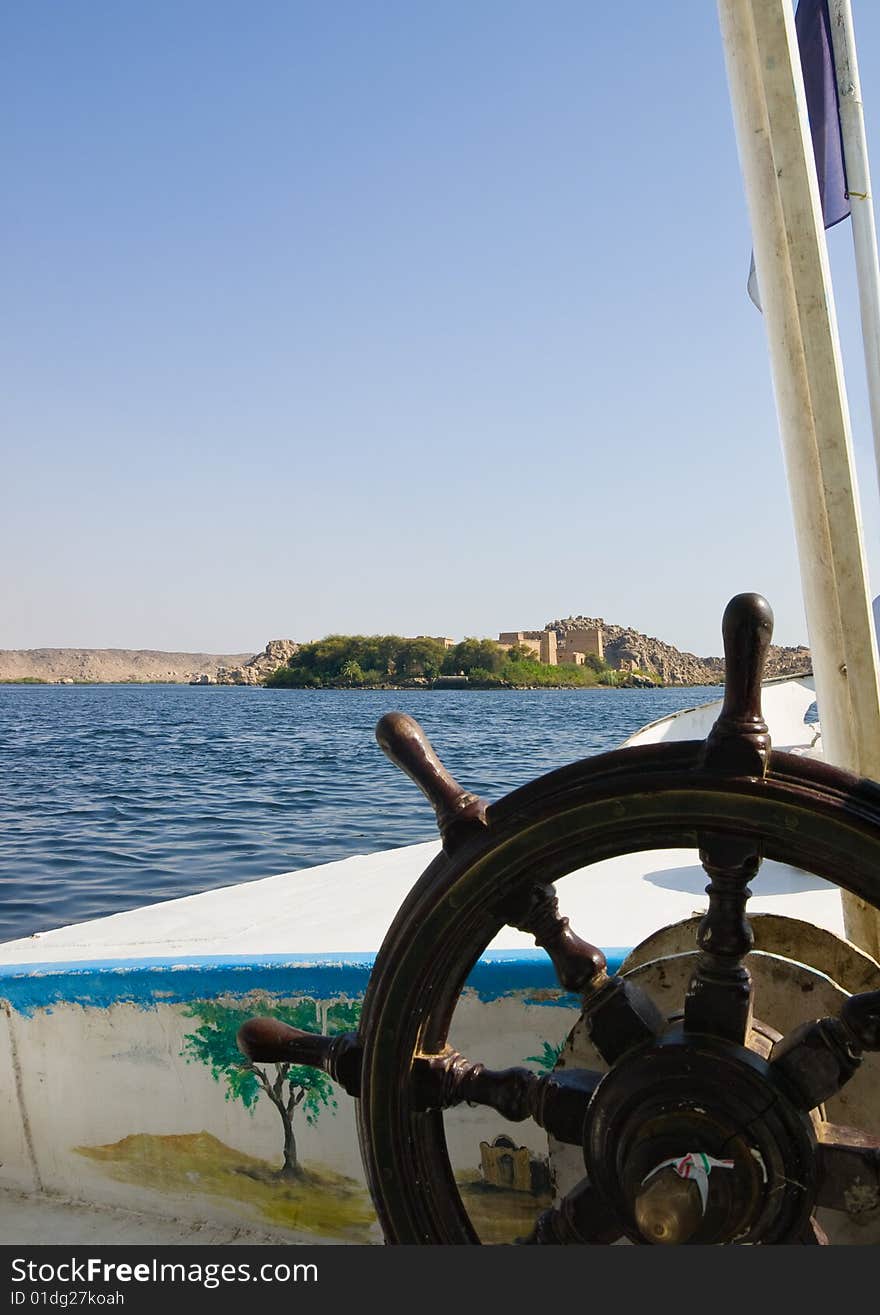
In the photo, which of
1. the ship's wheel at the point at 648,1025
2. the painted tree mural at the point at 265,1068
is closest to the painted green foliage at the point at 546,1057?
the painted tree mural at the point at 265,1068

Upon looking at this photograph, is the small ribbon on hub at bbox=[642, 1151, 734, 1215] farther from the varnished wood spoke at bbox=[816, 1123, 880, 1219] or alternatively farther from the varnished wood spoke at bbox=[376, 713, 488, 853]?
the varnished wood spoke at bbox=[376, 713, 488, 853]

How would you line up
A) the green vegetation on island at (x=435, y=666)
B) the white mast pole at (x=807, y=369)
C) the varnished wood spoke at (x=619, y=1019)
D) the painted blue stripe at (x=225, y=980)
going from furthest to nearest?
1. the green vegetation on island at (x=435, y=666)
2. the painted blue stripe at (x=225, y=980)
3. the white mast pole at (x=807, y=369)
4. the varnished wood spoke at (x=619, y=1019)

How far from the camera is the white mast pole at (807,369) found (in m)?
1.43

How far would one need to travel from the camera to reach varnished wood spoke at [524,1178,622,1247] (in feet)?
3.32

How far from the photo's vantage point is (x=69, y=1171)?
1923 millimetres

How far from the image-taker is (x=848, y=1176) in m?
0.95

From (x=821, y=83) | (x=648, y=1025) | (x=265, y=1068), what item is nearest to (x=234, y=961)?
→ (x=265, y=1068)

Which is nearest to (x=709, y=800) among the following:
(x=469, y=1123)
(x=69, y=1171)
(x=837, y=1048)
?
(x=837, y=1048)

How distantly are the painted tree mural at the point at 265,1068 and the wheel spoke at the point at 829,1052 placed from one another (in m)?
0.97

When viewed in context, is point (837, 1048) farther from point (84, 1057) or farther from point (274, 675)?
point (274, 675)

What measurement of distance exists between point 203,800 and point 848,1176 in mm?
16864

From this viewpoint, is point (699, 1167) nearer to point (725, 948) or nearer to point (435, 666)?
point (725, 948)

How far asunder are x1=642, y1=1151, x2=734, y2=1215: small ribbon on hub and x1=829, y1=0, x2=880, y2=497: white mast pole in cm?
243

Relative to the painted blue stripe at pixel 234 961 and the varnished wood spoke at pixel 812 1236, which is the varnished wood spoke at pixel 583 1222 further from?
the painted blue stripe at pixel 234 961
